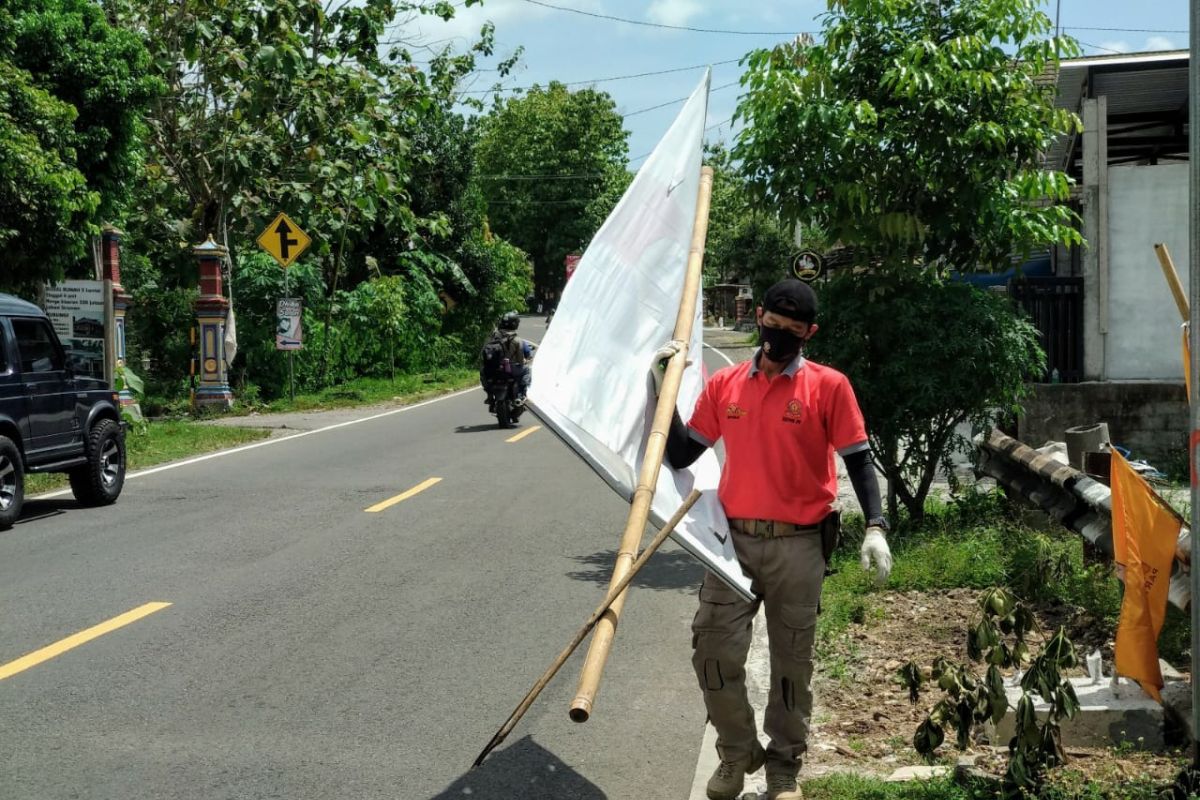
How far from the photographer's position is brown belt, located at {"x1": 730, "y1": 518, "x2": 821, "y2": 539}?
15.8ft

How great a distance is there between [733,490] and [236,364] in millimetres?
24770

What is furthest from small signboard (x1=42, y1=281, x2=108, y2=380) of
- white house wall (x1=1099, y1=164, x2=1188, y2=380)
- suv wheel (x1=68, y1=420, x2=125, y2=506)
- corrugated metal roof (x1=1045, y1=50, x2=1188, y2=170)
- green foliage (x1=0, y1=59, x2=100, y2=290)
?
white house wall (x1=1099, y1=164, x2=1188, y2=380)

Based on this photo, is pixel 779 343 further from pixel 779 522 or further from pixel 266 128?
pixel 266 128

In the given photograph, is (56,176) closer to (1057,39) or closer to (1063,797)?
(1057,39)

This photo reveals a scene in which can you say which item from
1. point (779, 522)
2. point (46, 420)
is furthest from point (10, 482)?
point (779, 522)

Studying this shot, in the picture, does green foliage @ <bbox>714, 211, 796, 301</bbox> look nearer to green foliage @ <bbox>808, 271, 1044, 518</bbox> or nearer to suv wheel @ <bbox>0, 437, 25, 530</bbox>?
green foliage @ <bbox>808, 271, 1044, 518</bbox>

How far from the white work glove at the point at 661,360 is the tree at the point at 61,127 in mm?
11496

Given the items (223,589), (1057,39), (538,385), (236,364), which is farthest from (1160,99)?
(236,364)

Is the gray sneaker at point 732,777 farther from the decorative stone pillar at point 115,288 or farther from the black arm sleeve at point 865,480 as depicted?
the decorative stone pillar at point 115,288

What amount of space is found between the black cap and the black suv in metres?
8.77

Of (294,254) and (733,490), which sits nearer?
(733,490)

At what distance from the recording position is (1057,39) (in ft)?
32.2

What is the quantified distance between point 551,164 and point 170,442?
60357 millimetres

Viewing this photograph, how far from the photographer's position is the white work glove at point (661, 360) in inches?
188
